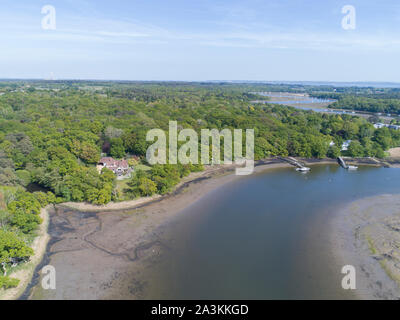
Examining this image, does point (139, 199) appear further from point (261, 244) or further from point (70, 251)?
point (261, 244)

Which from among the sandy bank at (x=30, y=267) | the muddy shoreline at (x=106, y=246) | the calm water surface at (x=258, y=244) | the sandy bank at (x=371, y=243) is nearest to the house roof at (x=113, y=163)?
the muddy shoreline at (x=106, y=246)

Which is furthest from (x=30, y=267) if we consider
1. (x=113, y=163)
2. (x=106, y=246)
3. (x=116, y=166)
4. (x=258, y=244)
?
(x=113, y=163)

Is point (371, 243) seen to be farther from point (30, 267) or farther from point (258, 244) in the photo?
point (30, 267)

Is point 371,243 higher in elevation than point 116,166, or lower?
lower

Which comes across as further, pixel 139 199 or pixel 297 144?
pixel 297 144

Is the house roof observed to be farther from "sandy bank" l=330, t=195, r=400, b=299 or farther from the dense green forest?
"sandy bank" l=330, t=195, r=400, b=299
